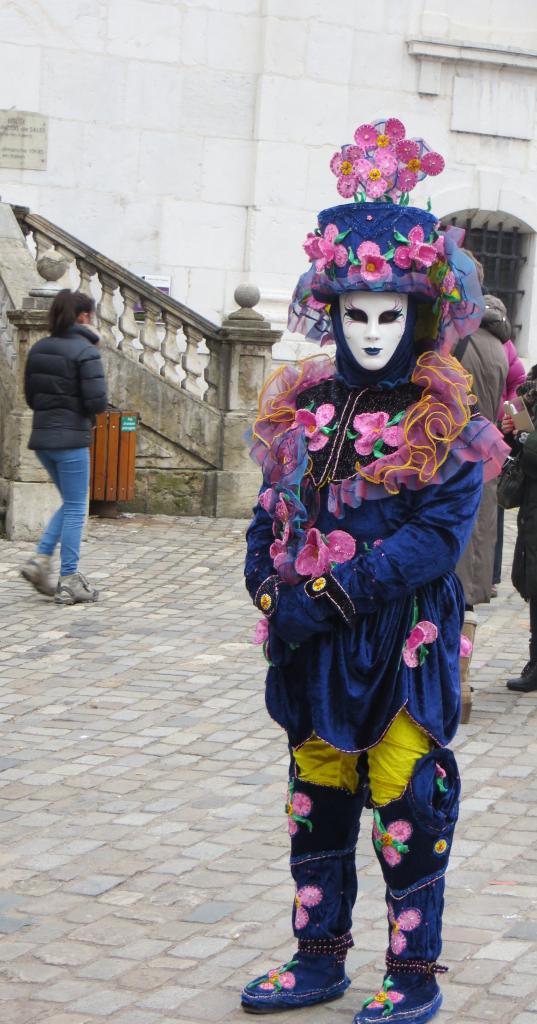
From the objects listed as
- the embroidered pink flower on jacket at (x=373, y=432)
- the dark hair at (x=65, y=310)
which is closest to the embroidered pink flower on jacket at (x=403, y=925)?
the embroidered pink flower on jacket at (x=373, y=432)

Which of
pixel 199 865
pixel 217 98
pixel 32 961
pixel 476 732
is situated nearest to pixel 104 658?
pixel 476 732

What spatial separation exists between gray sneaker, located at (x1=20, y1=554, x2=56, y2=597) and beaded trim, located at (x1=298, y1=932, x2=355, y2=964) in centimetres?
539

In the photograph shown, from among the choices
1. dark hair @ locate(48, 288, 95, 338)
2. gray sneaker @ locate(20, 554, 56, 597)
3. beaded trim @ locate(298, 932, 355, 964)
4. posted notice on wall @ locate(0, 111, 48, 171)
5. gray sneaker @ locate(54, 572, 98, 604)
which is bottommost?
gray sneaker @ locate(54, 572, 98, 604)

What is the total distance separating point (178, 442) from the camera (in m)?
12.7

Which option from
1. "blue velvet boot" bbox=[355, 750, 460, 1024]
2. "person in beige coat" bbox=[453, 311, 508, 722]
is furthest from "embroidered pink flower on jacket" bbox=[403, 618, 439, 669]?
"person in beige coat" bbox=[453, 311, 508, 722]

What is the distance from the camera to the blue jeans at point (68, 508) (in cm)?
917

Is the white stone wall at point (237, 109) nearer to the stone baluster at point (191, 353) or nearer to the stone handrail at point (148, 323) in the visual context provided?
the stone handrail at point (148, 323)

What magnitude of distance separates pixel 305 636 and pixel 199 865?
5.18 ft

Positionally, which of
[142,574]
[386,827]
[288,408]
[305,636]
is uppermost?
[288,408]

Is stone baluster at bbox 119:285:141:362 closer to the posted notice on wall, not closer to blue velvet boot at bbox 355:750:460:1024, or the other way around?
the posted notice on wall

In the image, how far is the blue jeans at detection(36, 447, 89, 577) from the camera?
9.17 metres

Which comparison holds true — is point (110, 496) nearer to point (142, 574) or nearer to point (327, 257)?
point (142, 574)

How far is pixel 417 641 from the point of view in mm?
3750

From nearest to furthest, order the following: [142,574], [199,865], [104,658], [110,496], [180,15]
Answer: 1. [199,865]
2. [104,658]
3. [142,574]
4. [110,496]
5. [180,15]
